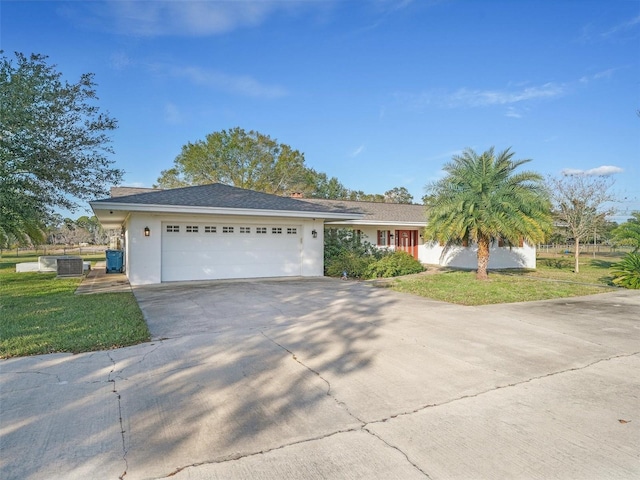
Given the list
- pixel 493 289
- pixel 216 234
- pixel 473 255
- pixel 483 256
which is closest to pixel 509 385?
pixel 493 289

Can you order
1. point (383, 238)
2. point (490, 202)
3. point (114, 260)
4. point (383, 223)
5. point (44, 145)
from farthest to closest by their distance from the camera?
point (383, 238), point (383, 223), point (114, 260), point (490, 202), point (44, 145)

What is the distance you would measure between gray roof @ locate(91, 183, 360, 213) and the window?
7.08 m

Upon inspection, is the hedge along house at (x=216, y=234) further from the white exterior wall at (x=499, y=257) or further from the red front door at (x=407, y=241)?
the white exterior wall at (x=499, y=257)

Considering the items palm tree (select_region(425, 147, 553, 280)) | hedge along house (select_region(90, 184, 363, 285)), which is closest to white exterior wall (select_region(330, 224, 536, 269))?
hedge along house (select_region(90, 184, 363, 285))

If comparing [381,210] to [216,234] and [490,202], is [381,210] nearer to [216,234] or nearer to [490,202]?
[490,202]

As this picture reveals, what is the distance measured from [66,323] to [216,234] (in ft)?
22.3

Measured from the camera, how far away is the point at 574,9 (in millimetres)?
10305

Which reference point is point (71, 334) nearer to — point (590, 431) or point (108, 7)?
point (590, 431)

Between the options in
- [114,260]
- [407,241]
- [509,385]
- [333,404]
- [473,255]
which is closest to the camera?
[333,404]

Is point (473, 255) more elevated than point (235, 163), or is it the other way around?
point (235, 163)

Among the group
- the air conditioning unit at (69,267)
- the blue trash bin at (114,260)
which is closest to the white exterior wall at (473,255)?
the blue trash bin at (114,260)

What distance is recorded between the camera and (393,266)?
14.9m

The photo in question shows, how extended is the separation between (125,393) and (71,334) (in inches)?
106

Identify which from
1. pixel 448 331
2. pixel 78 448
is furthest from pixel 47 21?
pixel 448 331
